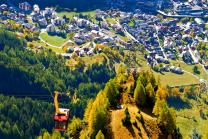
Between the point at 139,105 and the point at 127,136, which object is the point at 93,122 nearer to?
the point at 127,136

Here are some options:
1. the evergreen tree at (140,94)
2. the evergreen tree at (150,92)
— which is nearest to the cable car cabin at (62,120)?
the evergreen tree at (140,94)

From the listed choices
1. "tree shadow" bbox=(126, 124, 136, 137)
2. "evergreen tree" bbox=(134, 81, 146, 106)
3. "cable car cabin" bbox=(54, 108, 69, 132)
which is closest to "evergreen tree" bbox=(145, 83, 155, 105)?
"evergreen tree" bbox=(134, 81, 146, 106)

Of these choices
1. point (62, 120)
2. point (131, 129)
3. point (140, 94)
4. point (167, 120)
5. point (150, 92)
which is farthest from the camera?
point (62, 120)

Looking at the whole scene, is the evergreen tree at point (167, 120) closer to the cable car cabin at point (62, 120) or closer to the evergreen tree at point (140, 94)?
the evergreen tree at point (140, 94)

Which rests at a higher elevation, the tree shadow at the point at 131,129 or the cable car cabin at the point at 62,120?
the tree shadow at the point at 131,129

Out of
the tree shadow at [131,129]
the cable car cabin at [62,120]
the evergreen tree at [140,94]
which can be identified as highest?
the evergreen tree at [140,94]

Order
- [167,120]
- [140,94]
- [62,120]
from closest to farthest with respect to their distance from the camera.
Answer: [167,120] → [140,94] → [62,120]

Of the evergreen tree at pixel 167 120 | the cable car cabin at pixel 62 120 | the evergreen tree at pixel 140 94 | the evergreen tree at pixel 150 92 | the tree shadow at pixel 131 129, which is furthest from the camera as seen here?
the cable car cabin at pixel 62 120

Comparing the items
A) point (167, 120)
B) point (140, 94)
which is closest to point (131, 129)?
point (167, 120)

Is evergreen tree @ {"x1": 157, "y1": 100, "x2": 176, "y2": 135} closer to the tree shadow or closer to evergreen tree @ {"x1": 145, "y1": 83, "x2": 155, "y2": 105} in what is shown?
the tree shadow

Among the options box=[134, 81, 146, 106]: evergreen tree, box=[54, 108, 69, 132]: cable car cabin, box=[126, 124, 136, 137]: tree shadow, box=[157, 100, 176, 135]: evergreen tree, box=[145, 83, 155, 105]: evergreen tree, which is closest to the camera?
box=[126, 124, 136, 137]: tree shadow

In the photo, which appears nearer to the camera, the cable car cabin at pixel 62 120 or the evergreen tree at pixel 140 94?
the evergreen tree at pixel 140 94

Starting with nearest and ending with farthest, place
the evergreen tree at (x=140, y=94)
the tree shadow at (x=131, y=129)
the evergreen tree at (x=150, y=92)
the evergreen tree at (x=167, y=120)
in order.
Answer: the tree shadow at (x=131, y=129) < the evergreen tree at (x=167, y=120) < the evergreen tree at (x=140, y=94) < the evergreen tree at (x=150, y=92)

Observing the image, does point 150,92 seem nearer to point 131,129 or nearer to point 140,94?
point 140,94
